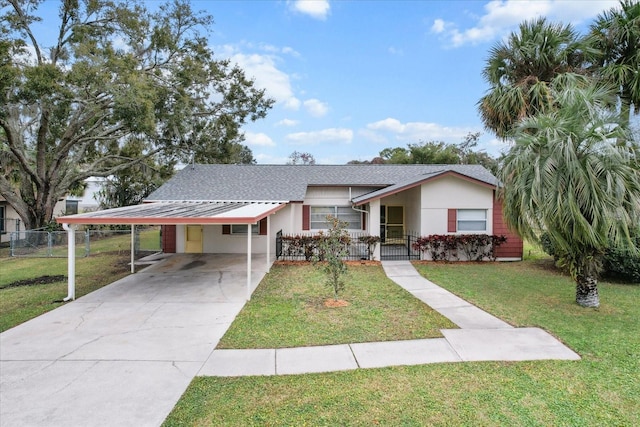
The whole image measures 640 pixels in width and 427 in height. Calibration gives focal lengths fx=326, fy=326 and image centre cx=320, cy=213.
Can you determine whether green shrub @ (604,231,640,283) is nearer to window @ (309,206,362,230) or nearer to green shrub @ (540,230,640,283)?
green shrub @ (540,230,640,283)

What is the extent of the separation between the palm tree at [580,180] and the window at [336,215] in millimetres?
9714

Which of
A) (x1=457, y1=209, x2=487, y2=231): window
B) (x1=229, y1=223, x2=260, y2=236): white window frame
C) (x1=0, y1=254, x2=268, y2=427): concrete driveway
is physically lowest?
(x1=0, y1=254, x2=268, y2=427): concrete driveway

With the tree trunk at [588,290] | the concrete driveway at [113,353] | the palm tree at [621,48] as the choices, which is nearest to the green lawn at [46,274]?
the concrete driveway at [113,353]

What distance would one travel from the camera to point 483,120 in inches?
523

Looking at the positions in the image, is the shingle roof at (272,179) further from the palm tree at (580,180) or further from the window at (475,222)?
the palm tree at (580,180)

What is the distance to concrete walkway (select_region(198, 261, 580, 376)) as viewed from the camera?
502 centimetres

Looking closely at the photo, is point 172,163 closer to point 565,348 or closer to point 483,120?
point 483,120

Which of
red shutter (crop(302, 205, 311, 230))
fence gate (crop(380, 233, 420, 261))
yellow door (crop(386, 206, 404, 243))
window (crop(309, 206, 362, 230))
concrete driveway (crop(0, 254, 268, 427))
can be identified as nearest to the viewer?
concrete driveway (crop(0, 254, 268, 427))

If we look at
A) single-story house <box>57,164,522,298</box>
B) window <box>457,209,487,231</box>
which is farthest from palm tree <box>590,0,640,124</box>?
window <box>457,209,487,231</box>

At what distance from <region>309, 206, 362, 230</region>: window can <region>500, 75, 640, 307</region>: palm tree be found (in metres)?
9.71

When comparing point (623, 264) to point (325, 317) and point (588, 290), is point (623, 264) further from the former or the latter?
point (325, 317)

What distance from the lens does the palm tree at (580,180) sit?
6746 millimetres

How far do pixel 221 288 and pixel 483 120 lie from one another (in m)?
11.9

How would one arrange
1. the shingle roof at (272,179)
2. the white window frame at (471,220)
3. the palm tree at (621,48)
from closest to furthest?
1. the palm tree at (621,48)
2. the white window frame at (471,220)
3. the shingle roof at (272,179)
